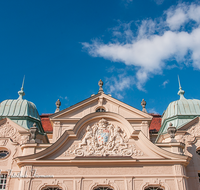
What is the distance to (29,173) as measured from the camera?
16.8m

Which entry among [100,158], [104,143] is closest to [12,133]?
[104,143]

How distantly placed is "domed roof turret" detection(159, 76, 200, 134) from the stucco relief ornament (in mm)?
5448

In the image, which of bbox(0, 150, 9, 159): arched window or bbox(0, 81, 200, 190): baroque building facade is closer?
bbox(0, 81, 200, 190): baroque building facade

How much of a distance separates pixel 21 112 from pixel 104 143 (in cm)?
827

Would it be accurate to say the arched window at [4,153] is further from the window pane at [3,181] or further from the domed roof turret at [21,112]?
the domed roof turret at [21,112]

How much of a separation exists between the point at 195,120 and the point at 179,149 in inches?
168

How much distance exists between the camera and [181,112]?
2241 centimetres

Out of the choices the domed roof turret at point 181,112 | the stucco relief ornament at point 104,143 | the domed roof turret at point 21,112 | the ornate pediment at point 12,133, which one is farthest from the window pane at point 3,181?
the domed roof turret at point 181,112

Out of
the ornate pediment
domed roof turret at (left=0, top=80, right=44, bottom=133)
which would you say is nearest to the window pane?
the ornate pediment

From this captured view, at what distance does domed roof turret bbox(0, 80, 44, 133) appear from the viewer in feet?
72.0

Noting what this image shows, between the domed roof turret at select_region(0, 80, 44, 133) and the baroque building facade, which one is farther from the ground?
the domed roof turret at select_region(0, 80, 44, 133)

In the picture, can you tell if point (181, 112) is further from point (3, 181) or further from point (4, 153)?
point (3, 181)

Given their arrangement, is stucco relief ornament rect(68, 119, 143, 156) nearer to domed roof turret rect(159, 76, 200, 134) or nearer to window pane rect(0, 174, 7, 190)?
window pane rect(0, 174, 7, 190)

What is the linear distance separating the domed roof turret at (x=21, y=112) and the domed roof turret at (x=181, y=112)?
1052 cm
